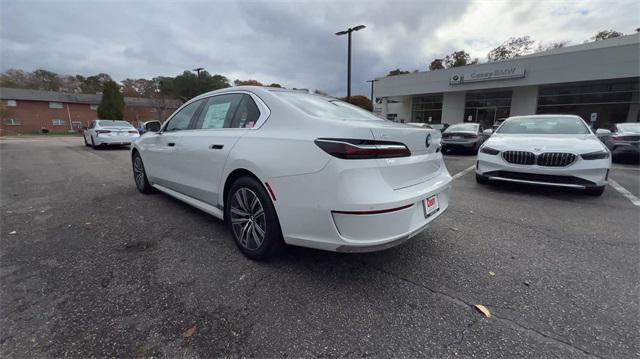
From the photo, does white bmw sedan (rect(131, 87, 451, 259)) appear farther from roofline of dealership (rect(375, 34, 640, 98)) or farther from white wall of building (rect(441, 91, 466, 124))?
white wall of building (rect(441, 91, 466, 124))

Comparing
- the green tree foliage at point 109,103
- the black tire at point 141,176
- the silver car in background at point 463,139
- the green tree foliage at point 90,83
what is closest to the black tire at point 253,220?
the black tire at point 141,176

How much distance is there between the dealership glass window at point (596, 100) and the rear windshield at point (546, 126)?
64.8 ft

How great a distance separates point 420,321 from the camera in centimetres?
177

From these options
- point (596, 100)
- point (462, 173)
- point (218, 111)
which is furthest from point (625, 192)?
point (596, 100)

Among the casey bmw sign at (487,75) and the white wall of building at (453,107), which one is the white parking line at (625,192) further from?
the white wall of building at (453,107)

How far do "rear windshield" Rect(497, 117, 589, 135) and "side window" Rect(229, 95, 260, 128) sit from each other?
213 inches

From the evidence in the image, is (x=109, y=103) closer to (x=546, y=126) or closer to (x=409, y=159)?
(x=546, y=126)

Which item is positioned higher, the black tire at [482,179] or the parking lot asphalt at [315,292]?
the black tire at [482,179]

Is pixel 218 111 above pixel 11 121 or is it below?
below

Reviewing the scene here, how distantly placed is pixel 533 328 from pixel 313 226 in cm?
148

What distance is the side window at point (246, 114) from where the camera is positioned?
2.55 m

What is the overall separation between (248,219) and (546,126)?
6029 millimetres

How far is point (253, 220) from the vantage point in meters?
2.42

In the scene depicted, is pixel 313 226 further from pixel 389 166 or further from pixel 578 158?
pixel 578 158
